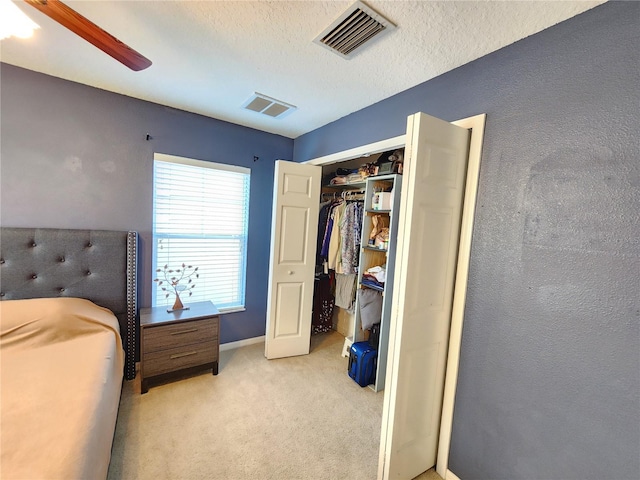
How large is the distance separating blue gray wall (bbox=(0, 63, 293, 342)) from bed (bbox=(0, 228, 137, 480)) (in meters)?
0.19

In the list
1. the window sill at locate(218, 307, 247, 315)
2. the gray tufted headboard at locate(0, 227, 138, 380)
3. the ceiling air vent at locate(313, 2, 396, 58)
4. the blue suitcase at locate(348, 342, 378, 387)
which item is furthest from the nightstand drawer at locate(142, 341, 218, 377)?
the ceiling air vent at locate(313, 2, 396, 58)

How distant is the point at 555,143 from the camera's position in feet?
3.88

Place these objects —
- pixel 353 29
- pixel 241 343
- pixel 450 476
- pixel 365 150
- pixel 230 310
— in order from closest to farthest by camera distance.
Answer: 1. pixel 353 29
2. pixel 450 476
3. pixel 365 150
4. pixel 230 310
5. pixel 241 343

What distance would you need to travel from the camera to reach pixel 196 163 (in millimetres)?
2490

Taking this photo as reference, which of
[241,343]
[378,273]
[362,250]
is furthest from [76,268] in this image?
[378,273]

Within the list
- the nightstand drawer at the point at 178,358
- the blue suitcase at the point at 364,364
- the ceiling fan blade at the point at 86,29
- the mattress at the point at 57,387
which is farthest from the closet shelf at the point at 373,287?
the ceiling fan blade at the point at 86,29

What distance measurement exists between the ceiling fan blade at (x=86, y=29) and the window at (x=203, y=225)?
1.43 meters

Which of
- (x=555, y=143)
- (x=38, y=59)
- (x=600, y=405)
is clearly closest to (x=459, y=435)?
(x=600, y=405)

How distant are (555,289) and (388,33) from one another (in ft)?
4.60

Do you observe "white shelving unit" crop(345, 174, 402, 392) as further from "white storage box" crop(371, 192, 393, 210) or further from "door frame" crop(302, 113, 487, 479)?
"door frame" crop(302, 113, 487, 479)

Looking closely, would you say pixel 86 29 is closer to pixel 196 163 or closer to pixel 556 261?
pixel 196 163

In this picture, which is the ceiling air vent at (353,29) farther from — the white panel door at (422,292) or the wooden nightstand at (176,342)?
the wooden nightstand at (176,342)

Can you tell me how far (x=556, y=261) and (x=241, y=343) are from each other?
280 centimetres

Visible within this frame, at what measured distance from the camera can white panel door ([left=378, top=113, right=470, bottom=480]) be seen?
4.28 feet
